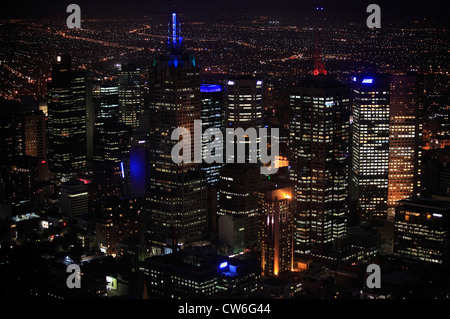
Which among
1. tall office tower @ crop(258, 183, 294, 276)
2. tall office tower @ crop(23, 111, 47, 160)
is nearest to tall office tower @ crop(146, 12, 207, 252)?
tall office tower @ crop(258, 183, 294, 276)

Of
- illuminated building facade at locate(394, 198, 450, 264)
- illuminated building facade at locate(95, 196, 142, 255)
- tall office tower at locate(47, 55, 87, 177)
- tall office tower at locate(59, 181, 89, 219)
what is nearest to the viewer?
illuminated building facade at locate(394, 198, 450, 264)

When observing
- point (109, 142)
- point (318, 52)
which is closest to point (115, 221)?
point (109, 142)

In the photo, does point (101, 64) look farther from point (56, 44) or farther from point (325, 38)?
point (325, 38)

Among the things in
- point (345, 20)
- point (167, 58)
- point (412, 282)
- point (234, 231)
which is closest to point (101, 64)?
point (167, 58)

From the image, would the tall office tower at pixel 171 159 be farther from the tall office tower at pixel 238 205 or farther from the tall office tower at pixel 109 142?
the tall office tower at pixel 109 142

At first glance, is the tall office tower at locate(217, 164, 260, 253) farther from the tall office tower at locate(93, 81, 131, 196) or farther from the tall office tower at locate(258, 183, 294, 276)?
the tall office tower at locate(93, 81, 131, 196)

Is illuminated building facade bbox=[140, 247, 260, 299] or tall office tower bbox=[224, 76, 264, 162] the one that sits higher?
tall office tower bbox=[224, 76, 264, 162]
